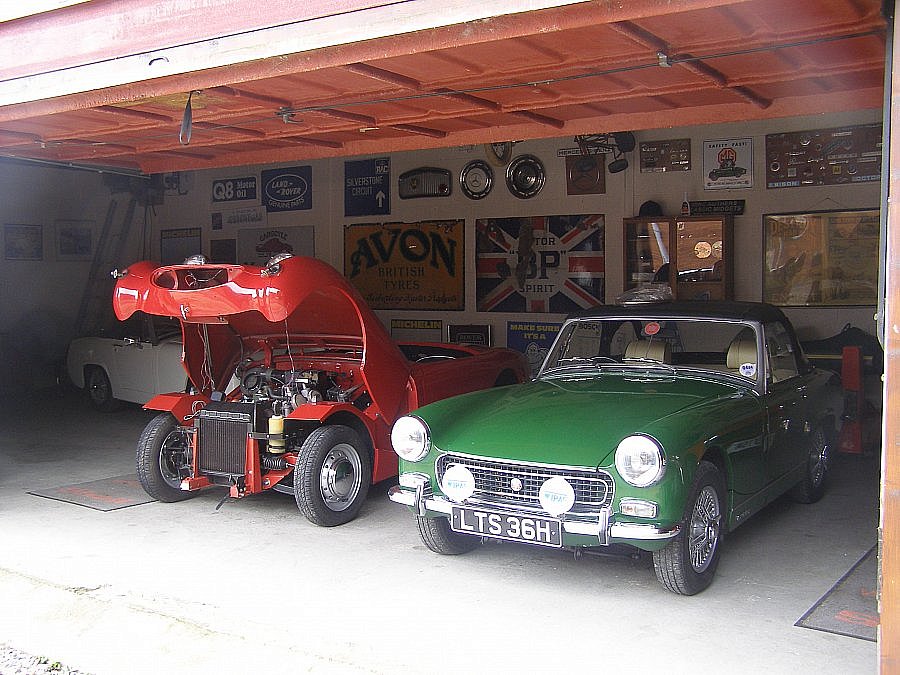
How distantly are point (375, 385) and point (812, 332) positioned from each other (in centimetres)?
517

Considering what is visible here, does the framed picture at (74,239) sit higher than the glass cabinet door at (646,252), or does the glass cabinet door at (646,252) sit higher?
the framed picture at (74,239)

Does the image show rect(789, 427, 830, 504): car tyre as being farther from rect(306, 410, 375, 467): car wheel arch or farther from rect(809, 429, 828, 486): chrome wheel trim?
rect(306, 410, 375, 467): car wheel arch

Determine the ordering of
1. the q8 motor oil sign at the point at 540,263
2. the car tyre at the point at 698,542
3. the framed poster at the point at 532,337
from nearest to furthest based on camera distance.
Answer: the car tyre at the point at 698,542 < the q8 motor oil sign at the point at 540,263 < the framed poster at the point at 532,337

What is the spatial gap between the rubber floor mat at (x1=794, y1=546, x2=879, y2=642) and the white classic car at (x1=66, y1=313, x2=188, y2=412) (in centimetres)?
705

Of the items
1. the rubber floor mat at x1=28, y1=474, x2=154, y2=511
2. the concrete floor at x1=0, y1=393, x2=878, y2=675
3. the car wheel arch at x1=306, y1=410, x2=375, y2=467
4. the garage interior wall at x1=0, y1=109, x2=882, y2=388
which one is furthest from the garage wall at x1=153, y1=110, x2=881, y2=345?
the rubber floor mat at x1=28, y1=474, x2=154, y2=511

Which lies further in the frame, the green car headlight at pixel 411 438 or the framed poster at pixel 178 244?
the framed poster at pixel 178 244

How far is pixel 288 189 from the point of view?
44.1ft

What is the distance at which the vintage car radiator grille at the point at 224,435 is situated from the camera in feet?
20.5

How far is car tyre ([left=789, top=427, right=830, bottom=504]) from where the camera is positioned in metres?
6.34

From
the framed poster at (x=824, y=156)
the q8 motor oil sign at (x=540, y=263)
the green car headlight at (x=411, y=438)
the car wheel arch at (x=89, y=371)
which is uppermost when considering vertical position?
the framed poster at (x=824, y=156)

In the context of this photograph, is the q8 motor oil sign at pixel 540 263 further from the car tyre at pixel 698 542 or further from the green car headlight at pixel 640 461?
the green car headlight at pixel 640 461

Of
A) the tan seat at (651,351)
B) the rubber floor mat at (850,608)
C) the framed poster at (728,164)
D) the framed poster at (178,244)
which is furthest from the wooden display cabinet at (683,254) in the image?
the framed poster at (178,244)

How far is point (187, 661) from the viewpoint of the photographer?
4.11 m

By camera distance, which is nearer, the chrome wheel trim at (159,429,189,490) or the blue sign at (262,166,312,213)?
the chrome wheel trim at (159,429,189,490)
